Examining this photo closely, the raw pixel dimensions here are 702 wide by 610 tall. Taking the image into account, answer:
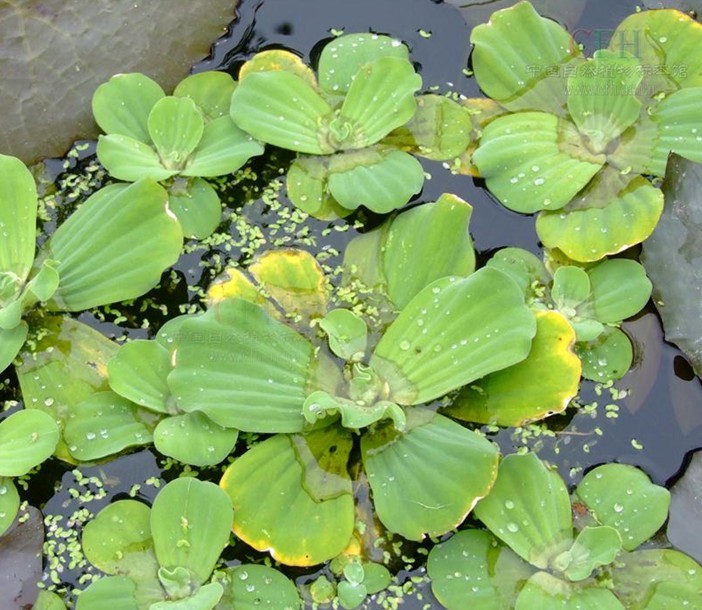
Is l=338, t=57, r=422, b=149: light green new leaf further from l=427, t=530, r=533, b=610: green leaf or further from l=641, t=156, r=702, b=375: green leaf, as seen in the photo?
l=427, t=530, r=533, b=610: green leaf

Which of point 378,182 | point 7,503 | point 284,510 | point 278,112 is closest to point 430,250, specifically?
point 378,182

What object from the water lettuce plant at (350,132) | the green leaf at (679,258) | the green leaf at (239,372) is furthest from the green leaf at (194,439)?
the green leaf at (679,258)

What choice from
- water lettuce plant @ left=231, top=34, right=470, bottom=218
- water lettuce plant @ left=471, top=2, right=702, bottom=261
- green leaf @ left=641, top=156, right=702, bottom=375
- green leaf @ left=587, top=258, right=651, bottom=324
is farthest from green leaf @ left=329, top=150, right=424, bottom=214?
green leaf @ left=641, top=156, right=702, bottom=375

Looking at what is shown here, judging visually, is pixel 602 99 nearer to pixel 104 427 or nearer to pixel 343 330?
pixel 343 330

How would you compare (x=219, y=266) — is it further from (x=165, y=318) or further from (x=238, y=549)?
(x=238, y=549)

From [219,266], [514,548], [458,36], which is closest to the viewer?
[514,548]

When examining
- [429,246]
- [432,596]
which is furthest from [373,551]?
[429,246]
